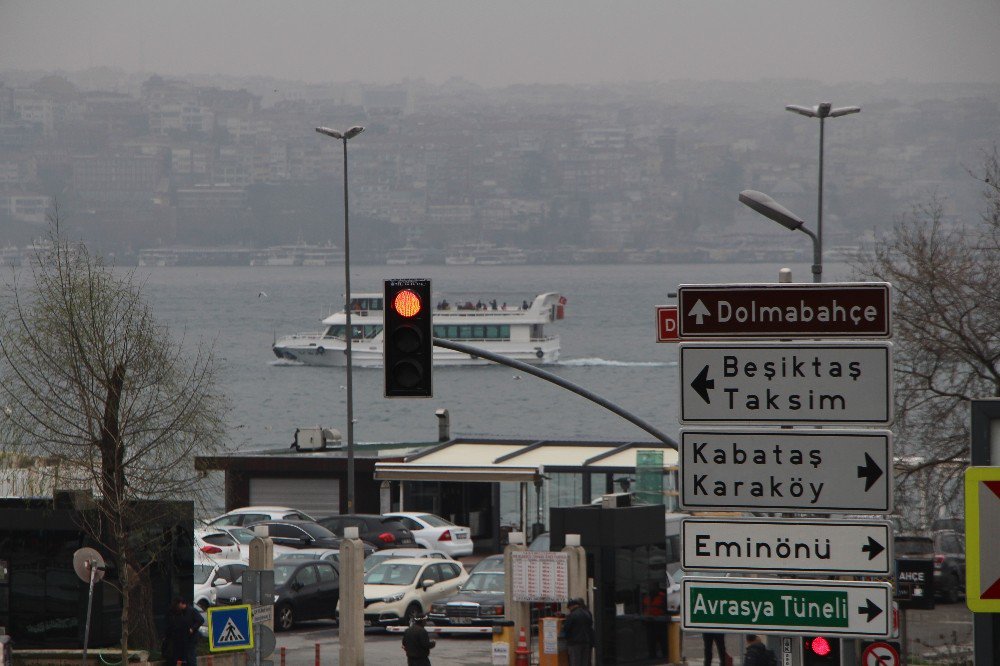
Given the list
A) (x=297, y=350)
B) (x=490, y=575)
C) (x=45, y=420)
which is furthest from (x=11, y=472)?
(x=297, y=350)

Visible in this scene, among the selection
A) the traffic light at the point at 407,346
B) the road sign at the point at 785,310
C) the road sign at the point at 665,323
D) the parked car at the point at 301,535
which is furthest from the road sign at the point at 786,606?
the parked car at the point at 301,535

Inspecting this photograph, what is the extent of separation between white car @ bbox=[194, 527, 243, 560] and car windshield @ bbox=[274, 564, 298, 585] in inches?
114

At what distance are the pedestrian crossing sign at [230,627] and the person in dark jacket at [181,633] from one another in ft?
15.6

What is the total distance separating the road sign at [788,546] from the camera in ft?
19.3

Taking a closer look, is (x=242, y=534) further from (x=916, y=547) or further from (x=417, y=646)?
(x=916, y=547)

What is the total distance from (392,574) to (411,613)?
90 centimetres

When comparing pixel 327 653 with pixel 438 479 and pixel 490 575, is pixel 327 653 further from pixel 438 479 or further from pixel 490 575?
pixel 438 479

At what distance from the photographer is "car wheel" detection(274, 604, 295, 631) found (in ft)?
84.8

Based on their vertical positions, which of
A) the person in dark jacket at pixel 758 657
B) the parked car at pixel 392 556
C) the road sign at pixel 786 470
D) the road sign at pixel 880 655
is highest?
the road sign at pixel 786 470

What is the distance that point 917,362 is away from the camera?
79.8 feet

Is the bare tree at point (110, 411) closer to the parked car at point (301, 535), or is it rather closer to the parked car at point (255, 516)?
the parked car at point (301, 535)

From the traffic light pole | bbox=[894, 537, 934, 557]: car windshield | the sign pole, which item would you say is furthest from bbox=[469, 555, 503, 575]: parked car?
the sign pole

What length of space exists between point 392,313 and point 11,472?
14041mm

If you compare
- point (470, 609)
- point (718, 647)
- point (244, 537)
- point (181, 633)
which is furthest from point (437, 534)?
point (181, 633)
